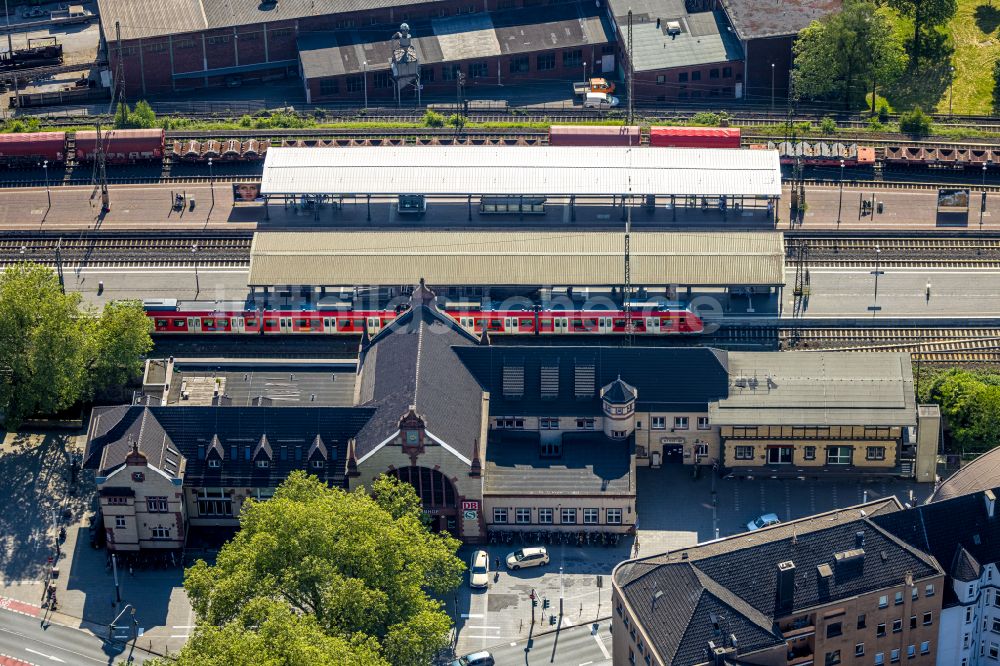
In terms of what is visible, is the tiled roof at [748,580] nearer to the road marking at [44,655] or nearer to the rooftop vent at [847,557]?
the rooftop vent at [847,557]

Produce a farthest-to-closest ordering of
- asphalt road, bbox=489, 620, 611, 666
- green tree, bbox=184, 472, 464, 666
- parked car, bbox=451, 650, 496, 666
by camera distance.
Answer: asphalt road, bbox=489, 620, 611, 666 < parked car, bbox=451, 650, 496, 666 < green tree, bbox=184, 472, 464, 666

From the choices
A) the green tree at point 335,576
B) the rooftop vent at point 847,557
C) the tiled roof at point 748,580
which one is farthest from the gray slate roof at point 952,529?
the green tree at point 335,576

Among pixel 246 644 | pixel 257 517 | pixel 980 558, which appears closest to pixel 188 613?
pixel 257 517

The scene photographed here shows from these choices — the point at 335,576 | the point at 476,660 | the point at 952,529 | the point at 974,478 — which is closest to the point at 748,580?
the point at 952,529

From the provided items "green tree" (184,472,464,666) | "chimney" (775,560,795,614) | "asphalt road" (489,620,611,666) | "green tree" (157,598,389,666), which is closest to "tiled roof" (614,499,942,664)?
"chimney" (775,560,795,614)

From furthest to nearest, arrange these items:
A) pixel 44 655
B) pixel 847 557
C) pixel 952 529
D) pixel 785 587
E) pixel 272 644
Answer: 1. pixel 44 655
2. pixel 952 529
3. pixel 847 557
4. pixel 785 587
5. pixel 272 644

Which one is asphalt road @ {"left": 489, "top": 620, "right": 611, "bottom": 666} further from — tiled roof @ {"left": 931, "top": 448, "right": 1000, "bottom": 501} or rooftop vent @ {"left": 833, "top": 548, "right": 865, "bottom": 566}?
tiled roof @ {"left": 931, "top": 448, "right": 1000, "bottom": 501}

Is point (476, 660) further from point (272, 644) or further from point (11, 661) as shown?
point (11, 661)
